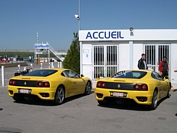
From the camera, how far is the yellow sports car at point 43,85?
792 centimetres

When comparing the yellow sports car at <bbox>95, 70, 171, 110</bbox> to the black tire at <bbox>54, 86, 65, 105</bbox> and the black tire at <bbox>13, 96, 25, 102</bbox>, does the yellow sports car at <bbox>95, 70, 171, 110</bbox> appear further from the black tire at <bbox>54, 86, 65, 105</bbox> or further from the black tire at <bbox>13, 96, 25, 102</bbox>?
the black tire at <bbox>13, 96, 25, 102</bbox>

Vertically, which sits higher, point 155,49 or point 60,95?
point 155,49

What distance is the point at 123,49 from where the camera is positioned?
48.1 feet

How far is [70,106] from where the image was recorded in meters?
8.16

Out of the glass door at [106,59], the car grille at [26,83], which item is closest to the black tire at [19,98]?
the car grille at [26,83]

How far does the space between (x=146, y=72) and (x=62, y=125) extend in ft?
12.4

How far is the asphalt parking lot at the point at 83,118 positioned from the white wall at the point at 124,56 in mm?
6039

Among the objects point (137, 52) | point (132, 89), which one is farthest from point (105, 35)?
point (132, 89)

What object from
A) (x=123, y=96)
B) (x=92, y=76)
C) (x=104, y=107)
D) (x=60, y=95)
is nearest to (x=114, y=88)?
(x=123, y=96)

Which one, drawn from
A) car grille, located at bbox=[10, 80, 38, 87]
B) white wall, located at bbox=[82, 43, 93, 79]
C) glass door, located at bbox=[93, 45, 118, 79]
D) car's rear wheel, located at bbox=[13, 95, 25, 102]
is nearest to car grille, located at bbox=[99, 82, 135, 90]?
car grille, located at bbox=[10, 80, 38, 87]

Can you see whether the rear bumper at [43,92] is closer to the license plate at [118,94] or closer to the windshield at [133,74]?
the license plate at [118,94]

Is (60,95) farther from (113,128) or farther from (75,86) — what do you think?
(113,128)

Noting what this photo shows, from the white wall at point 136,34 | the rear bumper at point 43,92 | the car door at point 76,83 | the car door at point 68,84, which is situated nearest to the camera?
the rear bumper at point 43,92

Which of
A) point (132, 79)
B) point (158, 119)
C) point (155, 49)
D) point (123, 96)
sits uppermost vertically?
point (155, 49)
